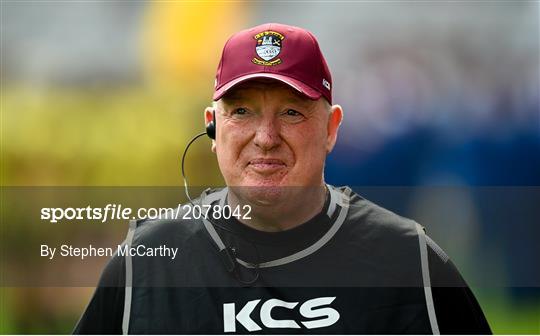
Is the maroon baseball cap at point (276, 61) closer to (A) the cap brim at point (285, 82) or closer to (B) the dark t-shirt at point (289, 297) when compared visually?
(A) the cap brim at point (285, 82)

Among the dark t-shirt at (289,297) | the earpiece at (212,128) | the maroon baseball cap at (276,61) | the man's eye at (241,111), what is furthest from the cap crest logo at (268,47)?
the dark t-shirt at (289,297)

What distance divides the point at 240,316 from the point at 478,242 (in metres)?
1.40

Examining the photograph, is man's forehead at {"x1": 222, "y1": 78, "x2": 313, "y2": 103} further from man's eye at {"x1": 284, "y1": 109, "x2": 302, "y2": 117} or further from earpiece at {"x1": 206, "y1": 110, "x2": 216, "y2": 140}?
earpiece at {"x1": 206, "y1": 110, "x2": 216, "y2": 140}

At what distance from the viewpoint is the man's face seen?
1.83m

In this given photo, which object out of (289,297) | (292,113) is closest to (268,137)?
(292,113)

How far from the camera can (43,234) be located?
263 centimetres

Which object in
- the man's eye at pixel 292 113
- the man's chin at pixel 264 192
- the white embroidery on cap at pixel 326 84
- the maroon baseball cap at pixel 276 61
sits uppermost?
the maroon baseball cap at pixel 276 61

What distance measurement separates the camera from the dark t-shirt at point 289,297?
179 centimetres

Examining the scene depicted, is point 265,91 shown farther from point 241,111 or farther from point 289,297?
point 289,297

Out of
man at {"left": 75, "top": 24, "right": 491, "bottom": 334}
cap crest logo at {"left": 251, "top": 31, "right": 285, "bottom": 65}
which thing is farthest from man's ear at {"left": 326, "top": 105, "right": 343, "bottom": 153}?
cap crest logo at {"left": 251, "top": 31, "right": 285, "bottom": 65}

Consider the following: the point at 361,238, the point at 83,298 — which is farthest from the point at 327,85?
Result: the point at 83,298

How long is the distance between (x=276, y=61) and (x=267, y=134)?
0.70ft

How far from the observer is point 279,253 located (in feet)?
6.19

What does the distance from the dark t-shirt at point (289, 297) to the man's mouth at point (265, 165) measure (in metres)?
0.18
